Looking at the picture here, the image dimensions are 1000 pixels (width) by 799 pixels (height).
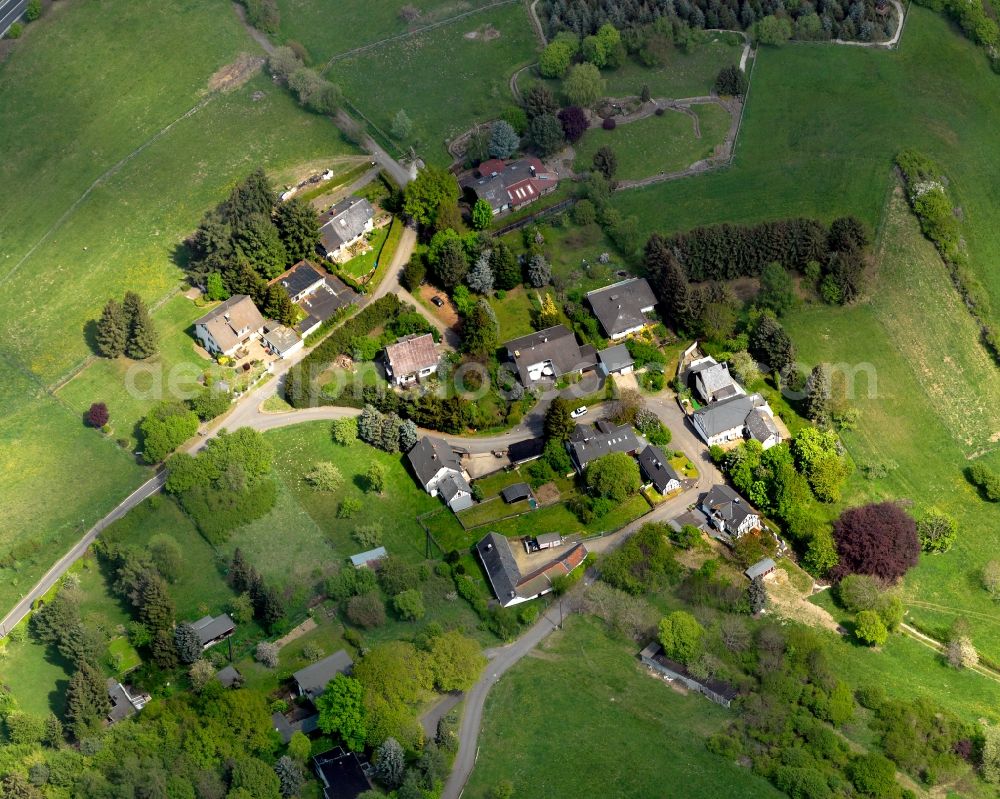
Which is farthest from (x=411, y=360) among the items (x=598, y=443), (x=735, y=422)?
(x=735, y=422)

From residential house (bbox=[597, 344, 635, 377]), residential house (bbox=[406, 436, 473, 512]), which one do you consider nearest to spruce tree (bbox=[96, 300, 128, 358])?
residential house (bbox=[406, 436, 473, 512])

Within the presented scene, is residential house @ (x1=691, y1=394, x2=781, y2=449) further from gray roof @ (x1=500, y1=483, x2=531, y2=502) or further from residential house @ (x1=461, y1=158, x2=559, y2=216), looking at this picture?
residential house @ (x1=461, y1=158, x2=559, y2=216)

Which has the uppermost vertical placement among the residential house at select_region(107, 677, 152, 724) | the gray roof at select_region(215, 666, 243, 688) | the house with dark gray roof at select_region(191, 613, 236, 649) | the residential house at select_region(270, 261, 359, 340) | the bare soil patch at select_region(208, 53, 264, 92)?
the bare soil patch at select_region(208, 53, 264, 92)

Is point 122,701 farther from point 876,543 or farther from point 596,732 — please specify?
point 876,543

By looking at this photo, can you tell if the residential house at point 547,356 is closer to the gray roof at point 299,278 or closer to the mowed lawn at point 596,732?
the gray roof at point 299,278

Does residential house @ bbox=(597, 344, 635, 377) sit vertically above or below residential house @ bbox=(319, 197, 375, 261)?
below

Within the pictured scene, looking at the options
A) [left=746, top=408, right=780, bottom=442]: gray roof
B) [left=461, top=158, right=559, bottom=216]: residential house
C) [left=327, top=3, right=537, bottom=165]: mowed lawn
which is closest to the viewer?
[left=746, top=408, right=780, bottom=442]: gray roof

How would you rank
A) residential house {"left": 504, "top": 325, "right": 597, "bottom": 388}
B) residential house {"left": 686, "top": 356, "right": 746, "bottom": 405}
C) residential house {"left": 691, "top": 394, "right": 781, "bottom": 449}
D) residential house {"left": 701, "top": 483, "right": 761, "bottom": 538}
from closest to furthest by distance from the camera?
residential house {"left": 701, "top": 483, "right": 761, "bottom": 538}
residential house {"left": 691, "top": 394, "right": 781, "bottom": 449}
residential house {"left": 686, "top": 356, "right": 746, "bottom": 405}
residential house {"left": 504, "top": 325, "right": 597, "bottom": 388}
